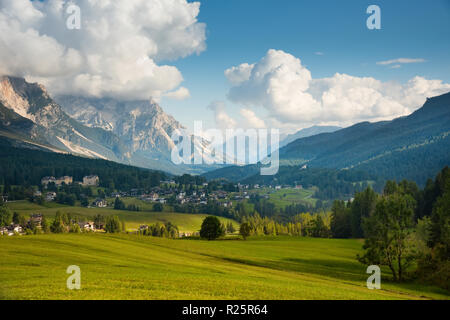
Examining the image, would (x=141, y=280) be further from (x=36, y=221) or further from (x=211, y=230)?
(x=36, y=221)

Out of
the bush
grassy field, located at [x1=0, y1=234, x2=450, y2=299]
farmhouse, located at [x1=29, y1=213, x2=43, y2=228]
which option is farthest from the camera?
farmhouse, located at [x1=29, y1=213, x2=43, y2=228]


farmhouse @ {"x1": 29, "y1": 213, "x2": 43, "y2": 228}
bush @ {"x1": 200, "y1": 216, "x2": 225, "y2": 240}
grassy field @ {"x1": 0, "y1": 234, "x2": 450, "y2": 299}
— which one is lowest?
farmhouse @ {"x1": 29, "y1": 213, "x2": 43, "y2": 228}

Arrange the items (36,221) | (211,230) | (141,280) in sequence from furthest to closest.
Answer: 1. (36,221)
2. (211,230)
3. (141,280)

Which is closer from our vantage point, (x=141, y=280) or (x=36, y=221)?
(x=141, y=280)

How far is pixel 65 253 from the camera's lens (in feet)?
136

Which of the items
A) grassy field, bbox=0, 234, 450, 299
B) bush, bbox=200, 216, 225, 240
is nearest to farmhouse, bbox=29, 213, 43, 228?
bush, bbox=200, 216, 225, 240

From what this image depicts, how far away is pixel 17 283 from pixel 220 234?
8536cm

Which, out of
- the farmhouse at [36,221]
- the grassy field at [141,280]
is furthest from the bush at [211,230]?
the farmhouse at [36,221]

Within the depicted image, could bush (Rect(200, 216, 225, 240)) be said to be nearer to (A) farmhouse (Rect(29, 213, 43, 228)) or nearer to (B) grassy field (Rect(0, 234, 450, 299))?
(B) grassy field (Rect(0, 234, 450, 299))

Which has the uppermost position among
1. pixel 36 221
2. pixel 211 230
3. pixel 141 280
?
pixel 141 280

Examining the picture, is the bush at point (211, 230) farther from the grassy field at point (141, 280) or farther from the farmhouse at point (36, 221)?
the farmhouse at point (36, 221)

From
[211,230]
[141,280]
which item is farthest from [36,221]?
[141,280]

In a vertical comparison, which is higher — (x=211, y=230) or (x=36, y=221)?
(x=211, y=230)
